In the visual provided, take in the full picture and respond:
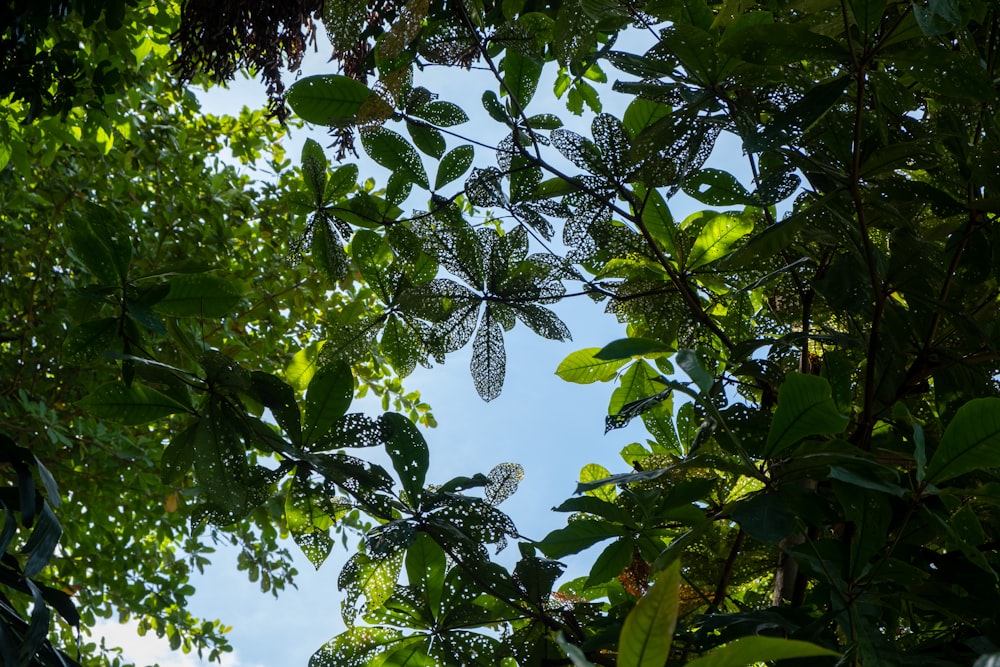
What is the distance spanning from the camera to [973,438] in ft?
1.86

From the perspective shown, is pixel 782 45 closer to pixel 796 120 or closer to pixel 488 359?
pixel 796 120

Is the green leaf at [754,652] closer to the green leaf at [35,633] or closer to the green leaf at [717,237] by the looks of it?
the green leaf at [35,633]

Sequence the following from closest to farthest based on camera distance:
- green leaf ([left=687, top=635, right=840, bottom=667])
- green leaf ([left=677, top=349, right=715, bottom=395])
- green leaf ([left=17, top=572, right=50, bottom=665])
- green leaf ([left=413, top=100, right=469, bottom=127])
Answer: green leaf ([left=687, top=635, right=840, bottom=667])
green leaf ([left=677, top=349, right=715, bottom=395])
green leaf ([left=17, top=572, right=50, bottom=665])
green leaf ([left=413, top=100, right=469, bottom=127])

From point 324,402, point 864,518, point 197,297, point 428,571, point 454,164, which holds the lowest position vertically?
point 864,518

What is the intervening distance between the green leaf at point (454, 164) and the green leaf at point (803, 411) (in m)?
0.50

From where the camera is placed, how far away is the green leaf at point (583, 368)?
112 centimetres

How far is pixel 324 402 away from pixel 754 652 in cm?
58

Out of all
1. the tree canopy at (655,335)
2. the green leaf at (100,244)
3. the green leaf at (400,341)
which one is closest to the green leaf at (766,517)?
the tree canopy at (655,335)

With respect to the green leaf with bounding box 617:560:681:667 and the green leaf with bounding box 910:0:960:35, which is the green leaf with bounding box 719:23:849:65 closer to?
the green leaf with bounding box 910:0:960:35

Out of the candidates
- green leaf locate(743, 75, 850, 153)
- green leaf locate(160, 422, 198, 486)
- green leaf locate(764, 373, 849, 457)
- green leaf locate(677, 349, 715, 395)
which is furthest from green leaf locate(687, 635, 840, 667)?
green leaf locate(160, 422, 198, 486)

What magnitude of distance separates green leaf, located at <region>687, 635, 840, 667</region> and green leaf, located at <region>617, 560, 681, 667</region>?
0.01 metres

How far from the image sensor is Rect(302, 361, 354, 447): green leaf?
0.79m

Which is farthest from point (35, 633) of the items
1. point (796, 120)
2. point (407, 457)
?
point (796, 120)

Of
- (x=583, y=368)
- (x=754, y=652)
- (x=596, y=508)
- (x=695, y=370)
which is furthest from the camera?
(x=583, y=368)
